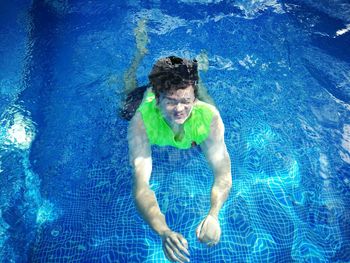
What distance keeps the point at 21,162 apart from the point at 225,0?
17.7 ft

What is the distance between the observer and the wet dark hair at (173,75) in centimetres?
304

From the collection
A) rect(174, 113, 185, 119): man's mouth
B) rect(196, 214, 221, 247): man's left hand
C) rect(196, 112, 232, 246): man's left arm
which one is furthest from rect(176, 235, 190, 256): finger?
rect(174, 113, 185, 119): man's mouth

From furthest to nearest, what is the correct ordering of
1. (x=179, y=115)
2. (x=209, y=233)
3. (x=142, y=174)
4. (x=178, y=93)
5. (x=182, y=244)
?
(x=142, y=174) → (x=179, y=115) → (x=178, y=93) → (x=209, y=233) → (x=182, y=244)

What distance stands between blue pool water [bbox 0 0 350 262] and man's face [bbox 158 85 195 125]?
4.31 ft

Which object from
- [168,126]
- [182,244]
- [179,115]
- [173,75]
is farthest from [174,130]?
[182,244]

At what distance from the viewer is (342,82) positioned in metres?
5.68

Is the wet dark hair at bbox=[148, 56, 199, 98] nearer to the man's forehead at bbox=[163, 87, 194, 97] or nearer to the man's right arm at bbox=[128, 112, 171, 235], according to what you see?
the man's forehead at bbox=[163, 87, 194, 97]

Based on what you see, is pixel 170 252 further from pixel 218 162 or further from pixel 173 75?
pixel 173 75

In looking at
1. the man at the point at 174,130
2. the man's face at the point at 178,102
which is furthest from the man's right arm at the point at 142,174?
the man's face at the point at 178,102

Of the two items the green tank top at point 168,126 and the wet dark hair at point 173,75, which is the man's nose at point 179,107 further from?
the green tank top at point 168,126

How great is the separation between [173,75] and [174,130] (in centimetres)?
75

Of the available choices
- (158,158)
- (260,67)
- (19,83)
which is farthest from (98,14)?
(158,158)

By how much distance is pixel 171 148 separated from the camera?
4.43 meters

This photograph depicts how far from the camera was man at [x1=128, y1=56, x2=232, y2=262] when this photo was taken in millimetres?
3051
